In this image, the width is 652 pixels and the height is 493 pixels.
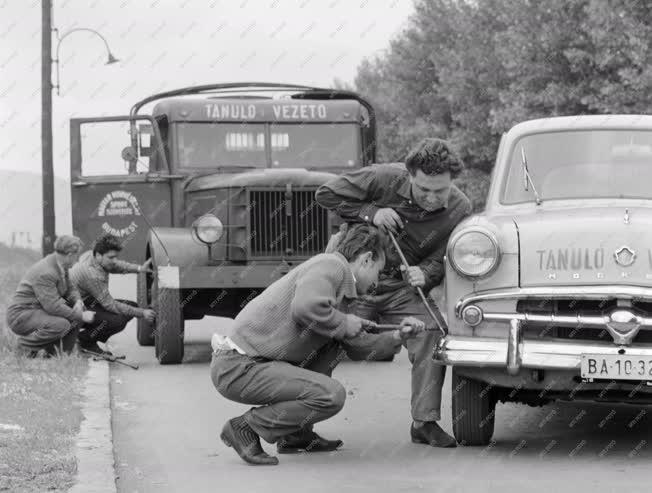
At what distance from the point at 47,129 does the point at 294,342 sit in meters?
24.6

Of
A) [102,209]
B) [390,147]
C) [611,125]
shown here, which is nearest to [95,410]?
[611,125]

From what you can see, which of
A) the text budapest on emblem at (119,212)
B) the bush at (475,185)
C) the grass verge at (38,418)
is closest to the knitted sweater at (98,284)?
the grass verge at (38,418)

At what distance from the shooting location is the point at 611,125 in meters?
8.53

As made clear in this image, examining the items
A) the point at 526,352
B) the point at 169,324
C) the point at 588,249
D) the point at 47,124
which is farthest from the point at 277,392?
the point at 47,124

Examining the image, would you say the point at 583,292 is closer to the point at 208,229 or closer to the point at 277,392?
the point at 277,392

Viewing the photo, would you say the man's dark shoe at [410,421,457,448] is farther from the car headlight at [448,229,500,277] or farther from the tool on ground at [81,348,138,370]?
the tool on ground at [81,348,138,370]

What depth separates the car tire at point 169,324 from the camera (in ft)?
40.2

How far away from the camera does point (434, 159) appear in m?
7.66

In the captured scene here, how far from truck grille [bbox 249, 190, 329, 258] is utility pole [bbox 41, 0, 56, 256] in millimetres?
18084

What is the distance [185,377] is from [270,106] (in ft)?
13.1

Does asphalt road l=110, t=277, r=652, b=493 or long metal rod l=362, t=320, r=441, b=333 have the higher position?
long metal rod l=362, t=320, r=441, b=333

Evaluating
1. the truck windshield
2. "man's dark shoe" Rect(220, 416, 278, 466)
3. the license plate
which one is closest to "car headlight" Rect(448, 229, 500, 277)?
the license plate

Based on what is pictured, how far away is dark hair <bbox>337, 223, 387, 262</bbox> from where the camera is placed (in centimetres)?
705

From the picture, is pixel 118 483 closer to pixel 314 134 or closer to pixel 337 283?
pixel 337 283
